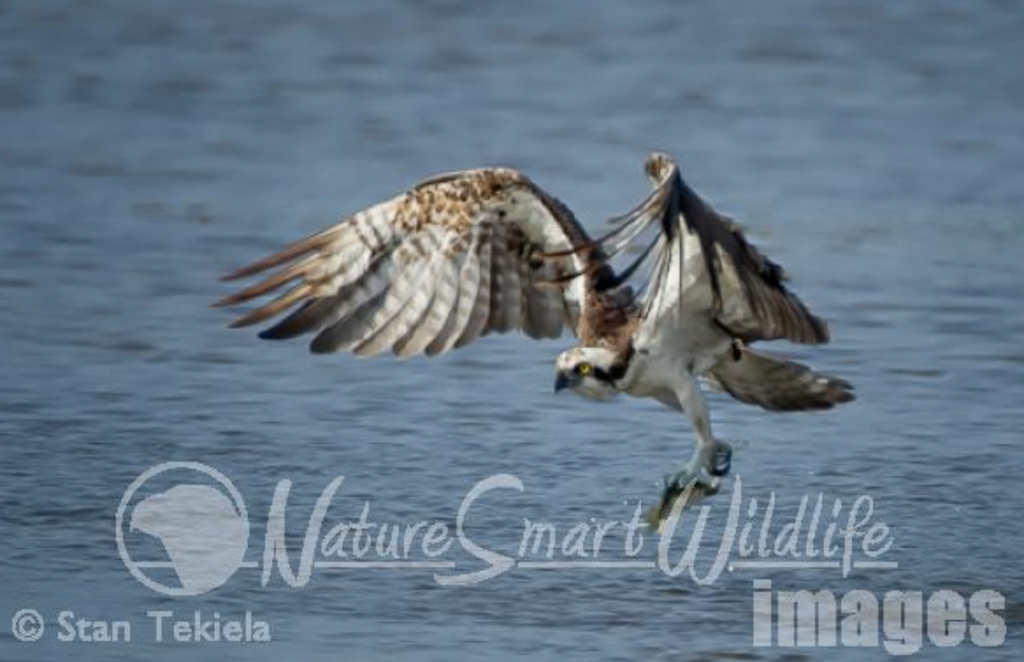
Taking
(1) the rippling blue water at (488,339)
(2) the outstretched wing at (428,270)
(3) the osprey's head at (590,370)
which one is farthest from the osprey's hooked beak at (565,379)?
(1) the rippling blue water at (488,339)

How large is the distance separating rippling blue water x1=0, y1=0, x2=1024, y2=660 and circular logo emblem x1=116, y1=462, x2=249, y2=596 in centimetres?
7

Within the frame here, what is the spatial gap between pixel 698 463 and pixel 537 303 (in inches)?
32.8

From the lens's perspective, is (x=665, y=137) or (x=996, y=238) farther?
(x=665, y=137)

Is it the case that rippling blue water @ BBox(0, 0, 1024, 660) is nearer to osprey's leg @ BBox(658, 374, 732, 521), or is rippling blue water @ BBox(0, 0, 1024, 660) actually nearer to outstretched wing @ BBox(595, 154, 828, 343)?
osprey's leg @ BBox(658, 374, 732, 521)

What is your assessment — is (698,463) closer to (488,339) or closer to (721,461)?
(721,461)

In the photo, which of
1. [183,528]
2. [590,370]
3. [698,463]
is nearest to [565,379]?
[590,370]

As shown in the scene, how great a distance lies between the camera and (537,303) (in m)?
7.85

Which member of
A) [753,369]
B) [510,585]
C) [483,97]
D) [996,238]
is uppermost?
[483,97]

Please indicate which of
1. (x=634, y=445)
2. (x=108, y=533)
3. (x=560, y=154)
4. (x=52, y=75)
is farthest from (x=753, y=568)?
(x=52, y=75)

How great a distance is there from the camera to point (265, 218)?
35.4 ft

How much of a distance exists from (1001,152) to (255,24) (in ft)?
14.0

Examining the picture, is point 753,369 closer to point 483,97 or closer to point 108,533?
point 108,533

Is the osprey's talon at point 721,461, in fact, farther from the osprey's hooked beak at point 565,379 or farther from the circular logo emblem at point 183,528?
the circular logo emblem at point 183,528

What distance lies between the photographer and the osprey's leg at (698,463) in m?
7.32
